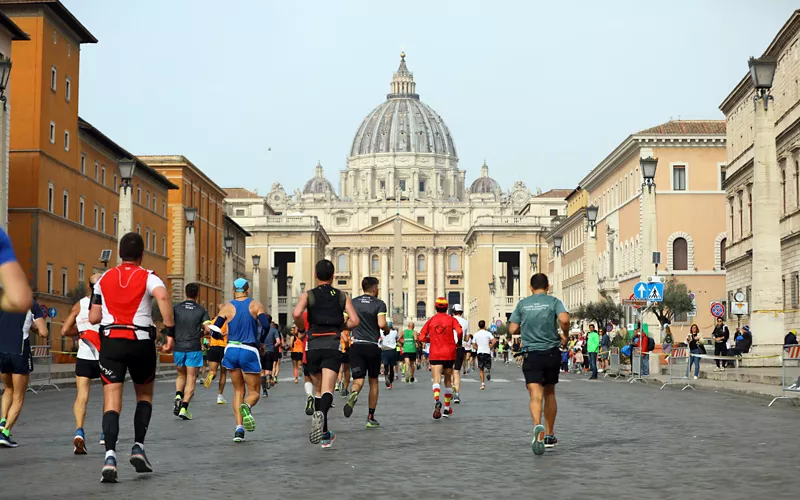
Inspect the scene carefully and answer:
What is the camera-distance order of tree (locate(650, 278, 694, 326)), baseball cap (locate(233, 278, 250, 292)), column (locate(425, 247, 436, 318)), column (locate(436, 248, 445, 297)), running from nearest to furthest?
baseball cap (locate(233, 278, 250, 292)) → tree (locate(650, 278, 694, 326)) → column (locate(425, 247, 436, 318)) → column (locate(436, 248, 445, 297))

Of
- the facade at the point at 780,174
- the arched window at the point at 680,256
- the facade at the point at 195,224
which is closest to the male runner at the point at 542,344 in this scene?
the facade at the point at 780,174

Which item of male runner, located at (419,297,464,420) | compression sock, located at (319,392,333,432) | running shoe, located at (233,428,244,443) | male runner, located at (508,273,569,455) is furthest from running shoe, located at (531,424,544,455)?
male runner, located at (419,297,464,420)

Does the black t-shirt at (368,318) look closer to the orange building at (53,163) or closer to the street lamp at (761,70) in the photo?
the street lamp at (761,70)

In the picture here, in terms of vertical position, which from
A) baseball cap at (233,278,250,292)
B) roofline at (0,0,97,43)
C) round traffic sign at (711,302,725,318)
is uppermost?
roofline at (0,0,97,43)

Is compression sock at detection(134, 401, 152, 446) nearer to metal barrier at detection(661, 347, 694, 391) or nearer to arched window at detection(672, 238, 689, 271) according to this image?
metal barrier at detection(661, 347, 694, 391)

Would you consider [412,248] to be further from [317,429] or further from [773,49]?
[317,429]

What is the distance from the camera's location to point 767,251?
96.7 ft

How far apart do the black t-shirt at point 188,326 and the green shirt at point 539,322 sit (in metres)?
6.54

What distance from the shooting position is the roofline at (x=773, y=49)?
46.8 metres

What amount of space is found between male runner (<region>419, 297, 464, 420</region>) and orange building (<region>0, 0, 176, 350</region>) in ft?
112

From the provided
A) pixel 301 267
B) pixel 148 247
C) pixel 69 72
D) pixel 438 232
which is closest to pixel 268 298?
pixel 301 267

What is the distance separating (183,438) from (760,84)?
1644 cm

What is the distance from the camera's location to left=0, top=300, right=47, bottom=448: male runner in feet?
42.8

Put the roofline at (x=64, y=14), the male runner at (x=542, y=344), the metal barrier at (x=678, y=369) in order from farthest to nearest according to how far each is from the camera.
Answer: the roofline at (x=64, y=14) → the metal barrier at (x=678, y=369) → the male runner at (x=542, y=344)
